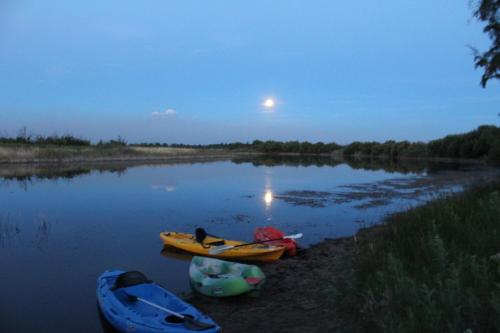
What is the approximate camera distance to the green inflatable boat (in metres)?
7.17

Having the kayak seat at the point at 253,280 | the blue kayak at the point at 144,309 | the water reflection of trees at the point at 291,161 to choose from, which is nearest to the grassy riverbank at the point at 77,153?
the water reflection of trees at the point at 291,161

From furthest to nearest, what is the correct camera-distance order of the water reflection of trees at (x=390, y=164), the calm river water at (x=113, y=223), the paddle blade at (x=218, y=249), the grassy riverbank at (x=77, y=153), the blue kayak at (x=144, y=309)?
the water reflection of trees at (x=390, y=164)
the grassy riverbank at (x=77, y=153)
the paddle blade at (x=218, y=249)
the calm river water at (x=113, y=223)
the blue kayak at (x=144, y=309)

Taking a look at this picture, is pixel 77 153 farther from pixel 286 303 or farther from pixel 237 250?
pixel 286 303

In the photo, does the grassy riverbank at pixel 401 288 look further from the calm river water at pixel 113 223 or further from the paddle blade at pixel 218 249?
the calm river water at pixel 113 223

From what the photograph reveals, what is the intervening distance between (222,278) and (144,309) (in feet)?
5.88

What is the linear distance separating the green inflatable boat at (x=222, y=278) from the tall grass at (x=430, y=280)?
202cm

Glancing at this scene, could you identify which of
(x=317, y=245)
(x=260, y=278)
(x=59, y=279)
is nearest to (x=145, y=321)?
(x=260, y=278)

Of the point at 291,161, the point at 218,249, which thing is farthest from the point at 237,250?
the point at 291,161

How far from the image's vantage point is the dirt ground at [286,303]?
224 inches

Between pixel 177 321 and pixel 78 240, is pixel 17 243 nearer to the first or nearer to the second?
pixel 78 240

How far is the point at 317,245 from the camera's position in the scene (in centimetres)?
1118

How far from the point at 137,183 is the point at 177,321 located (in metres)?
22.8

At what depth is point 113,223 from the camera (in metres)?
14.3

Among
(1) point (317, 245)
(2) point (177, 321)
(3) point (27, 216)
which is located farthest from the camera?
(3) point (27, 216)
